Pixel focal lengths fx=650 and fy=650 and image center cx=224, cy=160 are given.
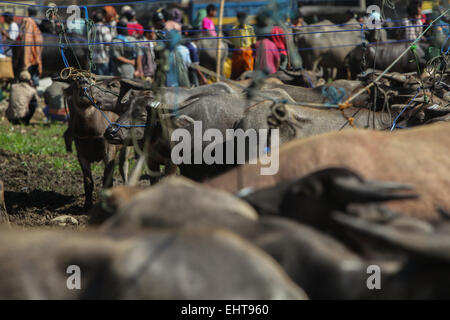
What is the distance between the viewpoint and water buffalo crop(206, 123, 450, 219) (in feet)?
11.5

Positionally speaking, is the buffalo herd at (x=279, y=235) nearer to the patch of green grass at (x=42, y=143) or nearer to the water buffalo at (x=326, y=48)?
the patch of green grass at (x=42, y=143)

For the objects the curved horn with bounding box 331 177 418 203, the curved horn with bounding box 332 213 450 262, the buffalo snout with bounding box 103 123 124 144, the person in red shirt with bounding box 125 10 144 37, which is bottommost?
the buffalo snout with bounding box 103 123 124 144

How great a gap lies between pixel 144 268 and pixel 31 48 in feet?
45.9

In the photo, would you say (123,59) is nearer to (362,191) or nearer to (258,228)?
(258,228)

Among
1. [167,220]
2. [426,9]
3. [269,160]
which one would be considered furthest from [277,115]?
[426,9]

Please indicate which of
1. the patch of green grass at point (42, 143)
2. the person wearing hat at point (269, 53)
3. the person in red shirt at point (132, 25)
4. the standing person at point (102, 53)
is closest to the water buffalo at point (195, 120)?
the patch of green grass at point (42, 143)

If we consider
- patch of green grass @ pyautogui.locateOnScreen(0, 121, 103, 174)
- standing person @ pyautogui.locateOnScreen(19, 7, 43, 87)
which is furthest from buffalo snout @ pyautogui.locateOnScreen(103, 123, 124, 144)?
standing person @ pyautogui.locateOnScreen(19, 7, 43, 87)

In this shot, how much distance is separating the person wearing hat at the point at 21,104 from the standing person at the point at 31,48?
160 cm

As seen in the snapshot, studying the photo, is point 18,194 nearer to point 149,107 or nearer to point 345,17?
point 149,107

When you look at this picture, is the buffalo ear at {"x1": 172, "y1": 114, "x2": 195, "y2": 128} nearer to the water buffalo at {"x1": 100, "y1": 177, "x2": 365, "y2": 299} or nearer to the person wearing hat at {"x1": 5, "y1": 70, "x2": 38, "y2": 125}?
the water buffalo at {"x1": 100, "y1": 177, "x2": 365, "y2": 299}

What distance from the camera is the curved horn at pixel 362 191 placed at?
10.1 ft

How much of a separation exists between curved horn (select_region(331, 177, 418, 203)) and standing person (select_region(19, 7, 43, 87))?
13173mm

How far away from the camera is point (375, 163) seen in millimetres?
3600

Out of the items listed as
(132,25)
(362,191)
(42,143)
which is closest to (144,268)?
(362,191)
